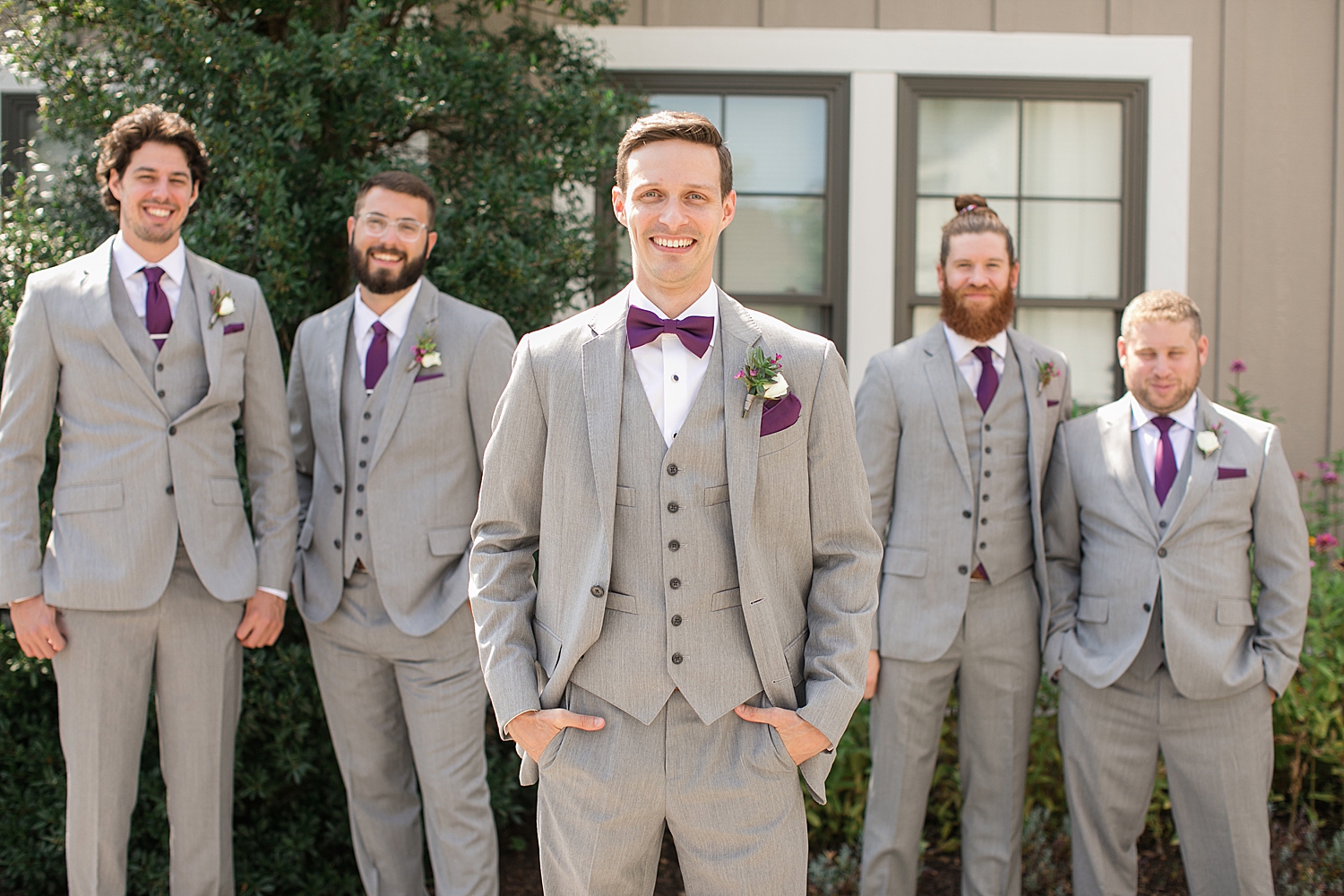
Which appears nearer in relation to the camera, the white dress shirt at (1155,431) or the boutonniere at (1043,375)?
the white dress shirt at (1155,431)

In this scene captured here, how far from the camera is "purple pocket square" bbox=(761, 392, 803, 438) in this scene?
7.60 ft

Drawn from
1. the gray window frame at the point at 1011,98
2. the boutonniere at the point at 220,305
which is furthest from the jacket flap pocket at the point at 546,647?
the gray window frame at the point at 1011,98

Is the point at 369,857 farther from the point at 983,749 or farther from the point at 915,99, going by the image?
the point at 915,99

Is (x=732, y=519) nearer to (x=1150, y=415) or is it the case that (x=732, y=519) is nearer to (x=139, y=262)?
(x=1150, y=415)

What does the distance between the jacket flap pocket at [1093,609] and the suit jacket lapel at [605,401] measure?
197cm

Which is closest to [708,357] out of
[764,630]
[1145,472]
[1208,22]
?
[764,630]

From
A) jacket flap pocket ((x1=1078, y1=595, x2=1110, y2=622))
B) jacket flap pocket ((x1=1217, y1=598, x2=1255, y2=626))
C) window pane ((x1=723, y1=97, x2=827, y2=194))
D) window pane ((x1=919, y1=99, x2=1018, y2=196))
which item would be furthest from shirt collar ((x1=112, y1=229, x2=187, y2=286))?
window pane ((x1=919, y1=99, x2=1018, y2=196))

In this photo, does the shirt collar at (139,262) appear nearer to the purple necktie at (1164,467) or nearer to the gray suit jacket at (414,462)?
the gray suit jacket at (414,462)

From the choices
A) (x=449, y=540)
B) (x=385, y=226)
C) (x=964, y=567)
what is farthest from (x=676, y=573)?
(x=385, y=226)

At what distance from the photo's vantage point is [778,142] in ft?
18.6

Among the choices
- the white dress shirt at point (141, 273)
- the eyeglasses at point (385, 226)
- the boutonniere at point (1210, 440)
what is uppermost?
the eyeglasses at point (385, 226)

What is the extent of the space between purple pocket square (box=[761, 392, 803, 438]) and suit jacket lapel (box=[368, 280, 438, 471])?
168 cm

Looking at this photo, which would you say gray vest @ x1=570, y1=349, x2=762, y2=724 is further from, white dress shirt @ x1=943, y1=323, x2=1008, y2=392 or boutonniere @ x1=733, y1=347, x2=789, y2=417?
white dress shirt @ x1=943, y1=323, x2=1008, y2=392

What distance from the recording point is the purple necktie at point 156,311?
11.4 ft
